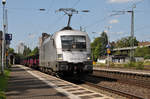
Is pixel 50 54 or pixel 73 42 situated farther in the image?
pixel 50 54

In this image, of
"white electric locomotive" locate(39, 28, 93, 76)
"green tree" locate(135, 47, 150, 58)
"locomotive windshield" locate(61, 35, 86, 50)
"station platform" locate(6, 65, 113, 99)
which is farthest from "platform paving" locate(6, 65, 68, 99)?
"green tree" locate(135, 47, 150, 58)

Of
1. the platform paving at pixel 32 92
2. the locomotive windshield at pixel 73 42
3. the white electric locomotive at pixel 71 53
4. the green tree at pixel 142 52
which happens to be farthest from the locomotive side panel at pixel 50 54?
the green tree at pixel 142 52

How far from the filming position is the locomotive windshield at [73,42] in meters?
15.0

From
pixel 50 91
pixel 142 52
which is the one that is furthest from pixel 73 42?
pixel 142 52

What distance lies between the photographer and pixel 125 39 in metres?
111

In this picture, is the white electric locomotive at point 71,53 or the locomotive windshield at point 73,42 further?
the locomotive windshield at point 73,42

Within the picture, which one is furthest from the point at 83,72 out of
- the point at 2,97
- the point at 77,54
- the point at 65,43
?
the point at 2,97

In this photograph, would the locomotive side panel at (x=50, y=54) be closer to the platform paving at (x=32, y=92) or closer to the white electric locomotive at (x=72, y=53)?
the white electric locomotive at (x=72, y=53)

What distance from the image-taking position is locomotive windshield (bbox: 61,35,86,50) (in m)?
15.0

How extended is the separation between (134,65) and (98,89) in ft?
71.9

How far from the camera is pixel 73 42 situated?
49.7 feet

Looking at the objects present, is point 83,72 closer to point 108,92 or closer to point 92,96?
point 108,92

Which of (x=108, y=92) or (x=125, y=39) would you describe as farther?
(x=125, y=39)

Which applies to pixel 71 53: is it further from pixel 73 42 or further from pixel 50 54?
pixel 50 54
